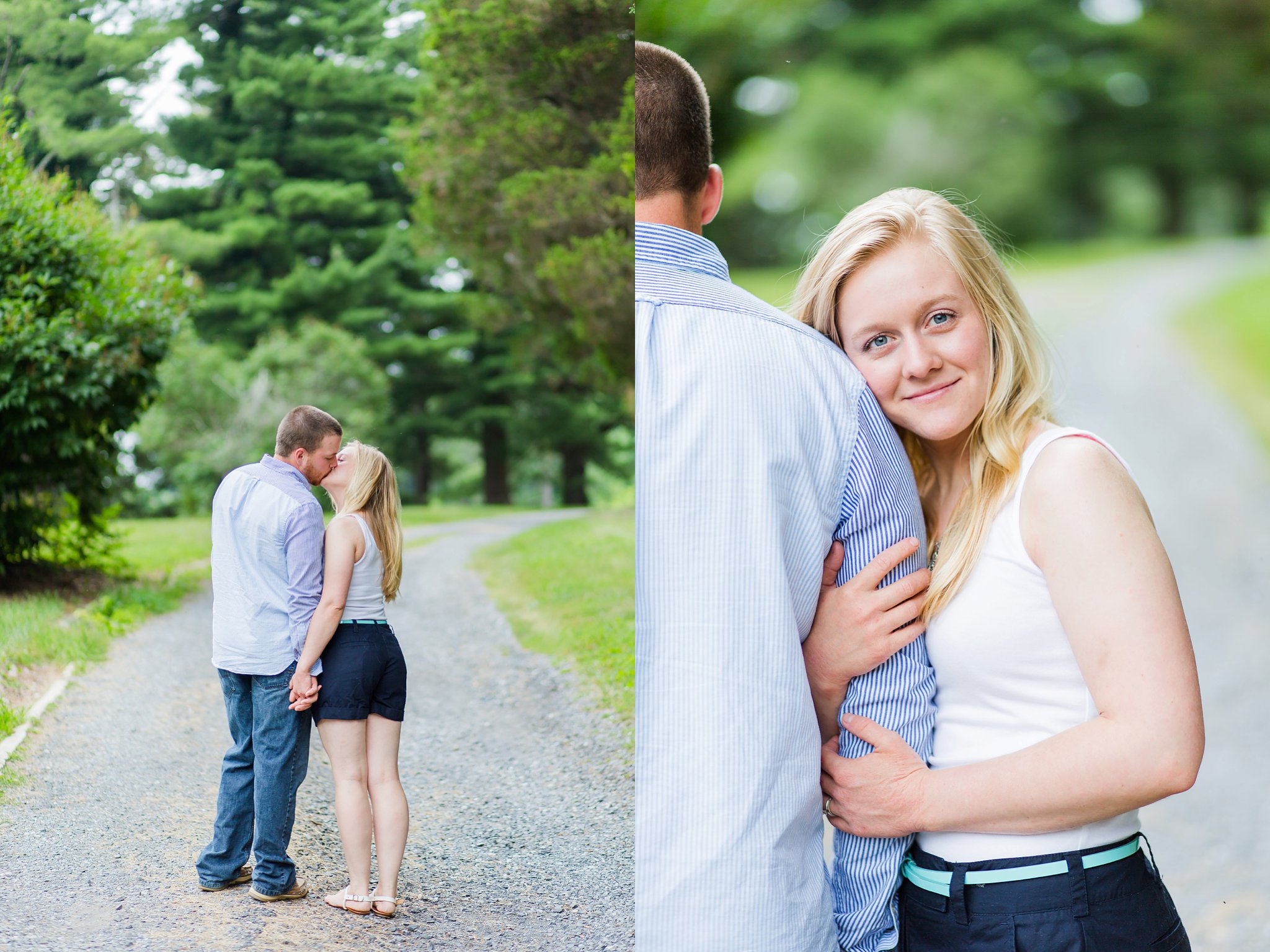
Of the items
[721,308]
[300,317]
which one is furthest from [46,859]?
[721,308]

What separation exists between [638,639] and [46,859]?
919 millimetres

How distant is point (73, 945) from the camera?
48.3 inches

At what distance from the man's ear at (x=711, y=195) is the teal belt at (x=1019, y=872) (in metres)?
0.78

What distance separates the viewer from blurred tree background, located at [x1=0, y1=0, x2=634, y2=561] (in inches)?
53.6

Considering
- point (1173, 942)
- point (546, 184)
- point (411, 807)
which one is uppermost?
point (546, 184)

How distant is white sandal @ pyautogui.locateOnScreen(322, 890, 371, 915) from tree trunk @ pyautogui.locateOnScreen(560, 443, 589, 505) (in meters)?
0.74

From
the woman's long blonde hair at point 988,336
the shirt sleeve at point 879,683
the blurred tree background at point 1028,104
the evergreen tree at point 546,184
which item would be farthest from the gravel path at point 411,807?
the blurred tree background at point 1028,104

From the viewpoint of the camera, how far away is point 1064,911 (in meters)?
0.97

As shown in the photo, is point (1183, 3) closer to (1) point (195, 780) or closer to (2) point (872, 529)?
(2) point (872, 529)

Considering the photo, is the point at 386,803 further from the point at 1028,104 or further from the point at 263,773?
A: the point at 1028,104

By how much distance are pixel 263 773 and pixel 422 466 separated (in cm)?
51

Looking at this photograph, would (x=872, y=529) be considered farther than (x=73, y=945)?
No

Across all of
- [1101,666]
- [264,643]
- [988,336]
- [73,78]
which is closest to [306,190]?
[73,78]

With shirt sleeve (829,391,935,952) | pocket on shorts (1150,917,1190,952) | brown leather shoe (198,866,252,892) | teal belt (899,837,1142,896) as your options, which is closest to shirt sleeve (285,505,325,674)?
brown leather shoe (198,866,252,892)
